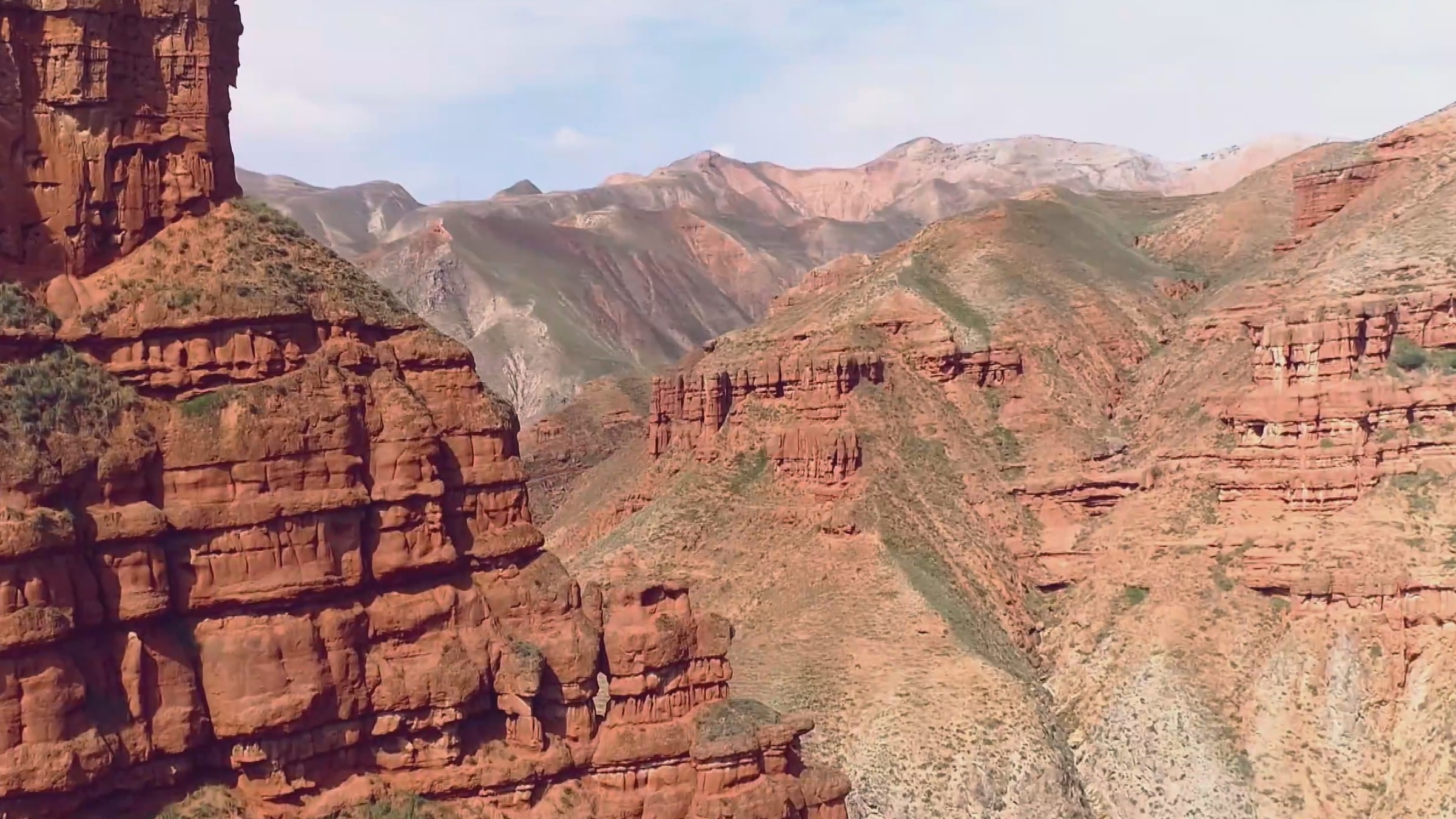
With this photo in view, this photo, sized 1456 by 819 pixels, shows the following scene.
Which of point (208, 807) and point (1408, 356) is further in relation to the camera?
point (1408, 356)

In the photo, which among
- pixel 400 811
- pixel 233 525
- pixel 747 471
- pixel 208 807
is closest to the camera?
pixel 208 807

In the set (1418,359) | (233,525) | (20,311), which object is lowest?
(233,525)

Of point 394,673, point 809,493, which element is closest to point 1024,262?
point 809,493

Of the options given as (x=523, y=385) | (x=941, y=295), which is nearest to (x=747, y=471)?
(x=941, y=295)

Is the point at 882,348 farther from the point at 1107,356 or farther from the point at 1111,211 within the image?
the point at 1111,211

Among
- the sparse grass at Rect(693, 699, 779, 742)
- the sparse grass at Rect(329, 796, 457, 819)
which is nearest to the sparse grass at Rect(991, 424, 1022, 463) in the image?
the sparse grass at Rect(693, 699, 779, 742)

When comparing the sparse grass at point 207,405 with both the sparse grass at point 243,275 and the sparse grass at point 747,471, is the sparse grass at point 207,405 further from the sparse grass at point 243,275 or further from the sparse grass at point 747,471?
the sparse grass at point 747,471

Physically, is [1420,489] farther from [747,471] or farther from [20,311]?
[20,311]
